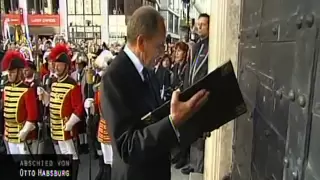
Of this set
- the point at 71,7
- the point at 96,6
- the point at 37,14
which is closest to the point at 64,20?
the point at 71,7

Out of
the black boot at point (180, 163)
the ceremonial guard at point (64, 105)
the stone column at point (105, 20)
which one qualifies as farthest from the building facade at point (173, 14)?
the ceremonial guard at point (64, 105)

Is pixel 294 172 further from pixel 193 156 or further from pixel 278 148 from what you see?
pixel 193 156

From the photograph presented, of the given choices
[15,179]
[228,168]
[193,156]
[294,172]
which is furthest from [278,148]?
[15,179]

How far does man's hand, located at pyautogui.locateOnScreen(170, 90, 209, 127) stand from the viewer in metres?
1.17

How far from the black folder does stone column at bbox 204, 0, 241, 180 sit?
723 mm

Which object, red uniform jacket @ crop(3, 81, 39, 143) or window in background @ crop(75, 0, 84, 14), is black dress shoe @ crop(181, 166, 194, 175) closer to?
red uniform jacket @ crop(3, 81, 39, 143)

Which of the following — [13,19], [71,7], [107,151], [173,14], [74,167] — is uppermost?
[71,7]

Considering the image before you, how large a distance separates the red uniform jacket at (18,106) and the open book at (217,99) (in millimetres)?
2594

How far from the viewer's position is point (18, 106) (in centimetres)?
355

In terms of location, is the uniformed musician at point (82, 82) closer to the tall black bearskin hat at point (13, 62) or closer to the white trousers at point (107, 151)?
the white trousers at point (107, 151)

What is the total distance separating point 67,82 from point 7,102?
614 mm

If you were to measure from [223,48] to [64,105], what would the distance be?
2.24 m

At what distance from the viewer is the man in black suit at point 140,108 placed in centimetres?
124

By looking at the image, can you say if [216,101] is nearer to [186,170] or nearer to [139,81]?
[139,81]
